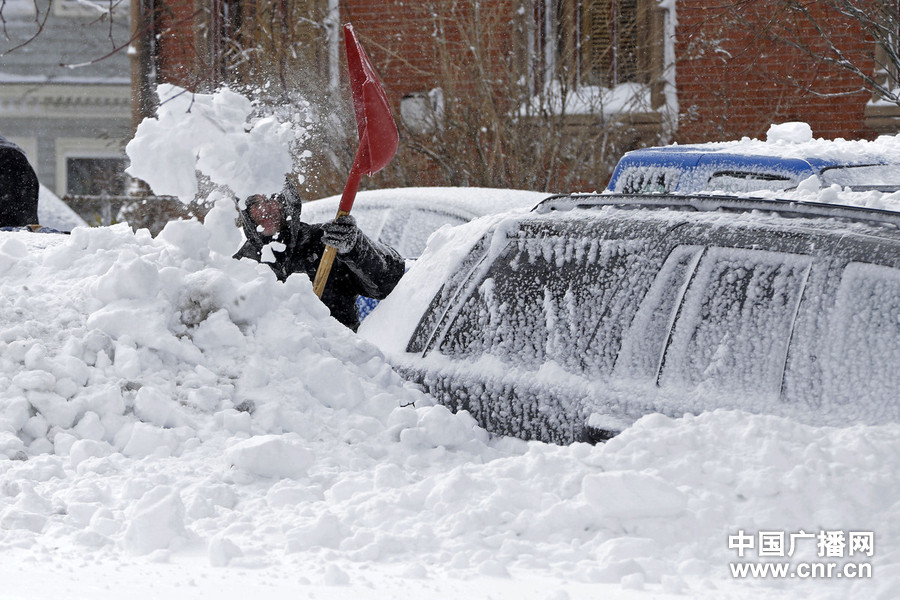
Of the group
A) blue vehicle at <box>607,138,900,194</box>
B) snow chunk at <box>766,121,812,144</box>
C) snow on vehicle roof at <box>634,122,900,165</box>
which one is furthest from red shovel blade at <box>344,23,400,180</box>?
snow chunk at <box>766,121,812,144</box>

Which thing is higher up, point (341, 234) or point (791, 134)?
point (791, 134)

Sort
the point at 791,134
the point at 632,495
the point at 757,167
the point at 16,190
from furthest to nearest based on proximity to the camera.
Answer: the point at 791,134, the point at 16,190, the point at 757,167, the point at 632,495

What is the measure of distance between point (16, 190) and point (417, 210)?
2597 mm

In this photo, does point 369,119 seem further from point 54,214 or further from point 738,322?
point 54,214

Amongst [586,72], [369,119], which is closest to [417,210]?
[369,119]

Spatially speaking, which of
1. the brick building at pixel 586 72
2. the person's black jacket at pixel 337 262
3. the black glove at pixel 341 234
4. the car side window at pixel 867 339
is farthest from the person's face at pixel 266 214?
the brick building at pixel 586 72

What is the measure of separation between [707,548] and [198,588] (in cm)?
102

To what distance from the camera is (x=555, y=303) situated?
11.2 feet

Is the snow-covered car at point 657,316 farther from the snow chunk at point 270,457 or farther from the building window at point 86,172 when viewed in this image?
the building window at point 86,172

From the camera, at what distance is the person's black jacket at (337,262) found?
5.24 meters

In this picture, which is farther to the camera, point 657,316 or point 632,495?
point 657,316

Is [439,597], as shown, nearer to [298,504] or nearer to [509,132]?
[298,504]

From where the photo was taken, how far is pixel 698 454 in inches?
107

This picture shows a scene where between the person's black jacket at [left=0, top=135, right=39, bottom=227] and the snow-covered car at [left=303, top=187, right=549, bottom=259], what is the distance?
5.95 ft
